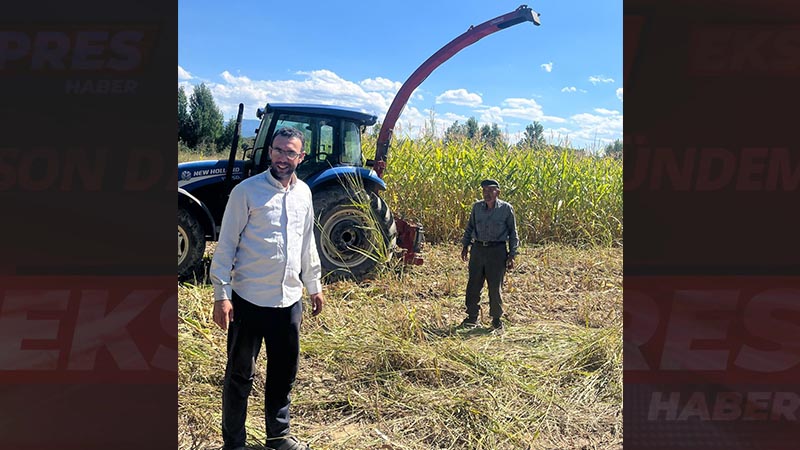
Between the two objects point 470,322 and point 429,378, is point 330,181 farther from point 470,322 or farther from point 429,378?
point 429,378

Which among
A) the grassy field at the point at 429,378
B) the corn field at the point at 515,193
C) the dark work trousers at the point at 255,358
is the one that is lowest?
the grassy field at the point at 429,378

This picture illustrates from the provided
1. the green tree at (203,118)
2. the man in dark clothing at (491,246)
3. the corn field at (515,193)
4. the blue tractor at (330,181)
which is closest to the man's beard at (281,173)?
the man in dark clothing at (491,246)

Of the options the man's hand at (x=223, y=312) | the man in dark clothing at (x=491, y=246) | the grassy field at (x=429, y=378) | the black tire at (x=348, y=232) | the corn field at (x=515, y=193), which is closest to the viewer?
the man's hand at (x=223, y=312)

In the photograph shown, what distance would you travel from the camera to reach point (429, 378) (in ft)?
11.3

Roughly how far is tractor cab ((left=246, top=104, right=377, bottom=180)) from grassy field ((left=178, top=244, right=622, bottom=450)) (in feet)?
5.02

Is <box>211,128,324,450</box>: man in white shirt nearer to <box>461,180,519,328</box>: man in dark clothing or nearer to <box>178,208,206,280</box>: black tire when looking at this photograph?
<box>461,180,519,328</box>: man in dark clothing

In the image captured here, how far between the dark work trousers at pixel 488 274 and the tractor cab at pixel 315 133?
2.13 meters

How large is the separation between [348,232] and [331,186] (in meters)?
0.57

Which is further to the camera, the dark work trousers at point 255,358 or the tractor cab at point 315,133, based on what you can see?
the tractor cab at point 315,133

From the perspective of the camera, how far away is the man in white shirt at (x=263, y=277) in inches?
95.6

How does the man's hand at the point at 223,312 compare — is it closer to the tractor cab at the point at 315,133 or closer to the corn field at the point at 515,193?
the tractor cab at the point at 315,133

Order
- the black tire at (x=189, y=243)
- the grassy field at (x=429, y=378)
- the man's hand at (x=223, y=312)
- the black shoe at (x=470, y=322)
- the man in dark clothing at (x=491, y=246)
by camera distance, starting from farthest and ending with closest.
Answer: the black tire at (x=189, y=243) → the black shoe at (x=470, y=322) → the man in dark clothing at (x=491, y=246) → the grassy field at (x=429, y=378) → the man's hand at (x=223, y=312)
